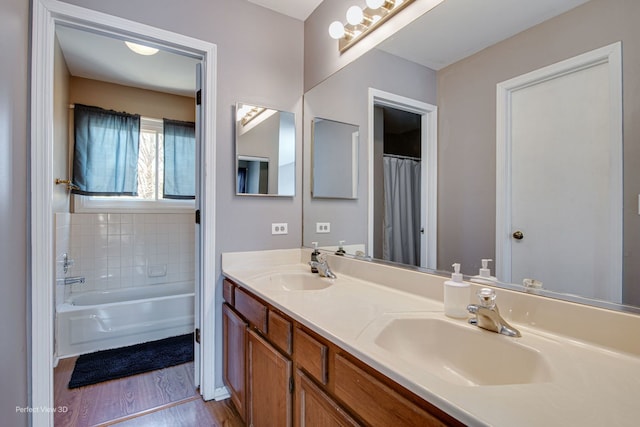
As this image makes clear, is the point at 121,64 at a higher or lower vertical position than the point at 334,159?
higher

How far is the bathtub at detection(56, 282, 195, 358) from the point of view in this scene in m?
2.43

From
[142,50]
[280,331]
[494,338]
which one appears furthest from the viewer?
[142,50]

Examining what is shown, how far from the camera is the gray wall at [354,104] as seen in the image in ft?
4.75

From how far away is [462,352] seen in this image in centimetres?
92

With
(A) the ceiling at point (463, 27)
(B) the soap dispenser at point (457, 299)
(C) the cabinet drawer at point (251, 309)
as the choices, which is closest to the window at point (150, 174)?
(C) the cabinet drawer at point (251, 309)

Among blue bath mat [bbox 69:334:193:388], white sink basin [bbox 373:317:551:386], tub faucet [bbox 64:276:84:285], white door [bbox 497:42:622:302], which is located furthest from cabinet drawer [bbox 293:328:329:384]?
tub faucet [bbox 64:276:84:285]

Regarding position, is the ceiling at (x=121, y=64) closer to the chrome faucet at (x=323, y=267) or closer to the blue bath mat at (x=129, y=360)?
the chrome faucet at (x=323, y=267)

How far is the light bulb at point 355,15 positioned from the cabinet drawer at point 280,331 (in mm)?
1580

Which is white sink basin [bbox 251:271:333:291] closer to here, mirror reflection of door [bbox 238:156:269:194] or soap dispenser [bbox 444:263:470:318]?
mirror reflection of door [bbox 238:156:269:194]

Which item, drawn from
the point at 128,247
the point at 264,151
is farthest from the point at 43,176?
the point at 128,247

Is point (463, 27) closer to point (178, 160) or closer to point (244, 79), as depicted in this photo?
point (244, 79)

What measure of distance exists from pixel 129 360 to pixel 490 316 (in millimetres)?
2669

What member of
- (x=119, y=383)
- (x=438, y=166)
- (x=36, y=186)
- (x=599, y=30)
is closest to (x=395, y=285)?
(x=438, y=166)

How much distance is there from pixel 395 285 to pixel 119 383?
2066mm
